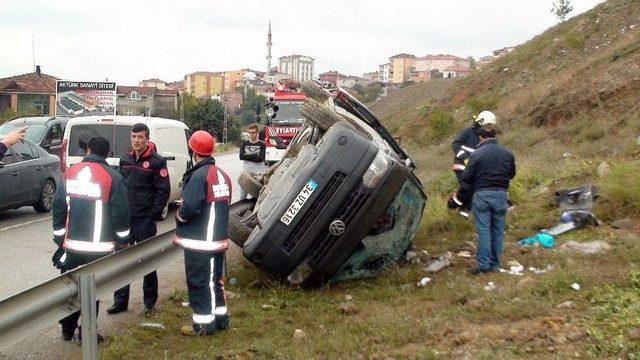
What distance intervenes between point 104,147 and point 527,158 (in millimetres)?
10512

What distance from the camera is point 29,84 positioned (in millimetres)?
68062

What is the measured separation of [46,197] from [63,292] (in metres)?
10.0

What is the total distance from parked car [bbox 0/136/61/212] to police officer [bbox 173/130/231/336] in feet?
24.0

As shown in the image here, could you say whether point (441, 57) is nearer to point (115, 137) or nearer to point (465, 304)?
point (115, 137)

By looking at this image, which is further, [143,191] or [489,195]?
[489,195]

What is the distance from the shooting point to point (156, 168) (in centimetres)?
703

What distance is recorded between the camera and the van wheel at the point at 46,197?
13719mm

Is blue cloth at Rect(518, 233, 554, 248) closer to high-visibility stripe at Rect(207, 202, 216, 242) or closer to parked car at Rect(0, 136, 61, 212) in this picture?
high-visibility stripe at Rect(207, 202, 216, 242)

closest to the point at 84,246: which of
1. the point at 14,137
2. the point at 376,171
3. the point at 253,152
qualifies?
the point at 14,137

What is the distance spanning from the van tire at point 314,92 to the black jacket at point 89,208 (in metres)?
2.90

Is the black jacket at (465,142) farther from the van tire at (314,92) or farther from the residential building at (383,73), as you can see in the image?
the residential building at (383,73)

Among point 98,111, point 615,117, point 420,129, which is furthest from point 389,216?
point 420,129

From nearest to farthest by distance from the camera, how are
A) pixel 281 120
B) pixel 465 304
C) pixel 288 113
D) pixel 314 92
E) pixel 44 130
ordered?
pixel 465 304
pixel 314 92
pixel 44 130
pixel 281 120
pixel 288 113

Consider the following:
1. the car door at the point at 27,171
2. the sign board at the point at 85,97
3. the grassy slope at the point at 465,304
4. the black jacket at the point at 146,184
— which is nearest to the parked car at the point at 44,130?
the car door at the point at 27,171
